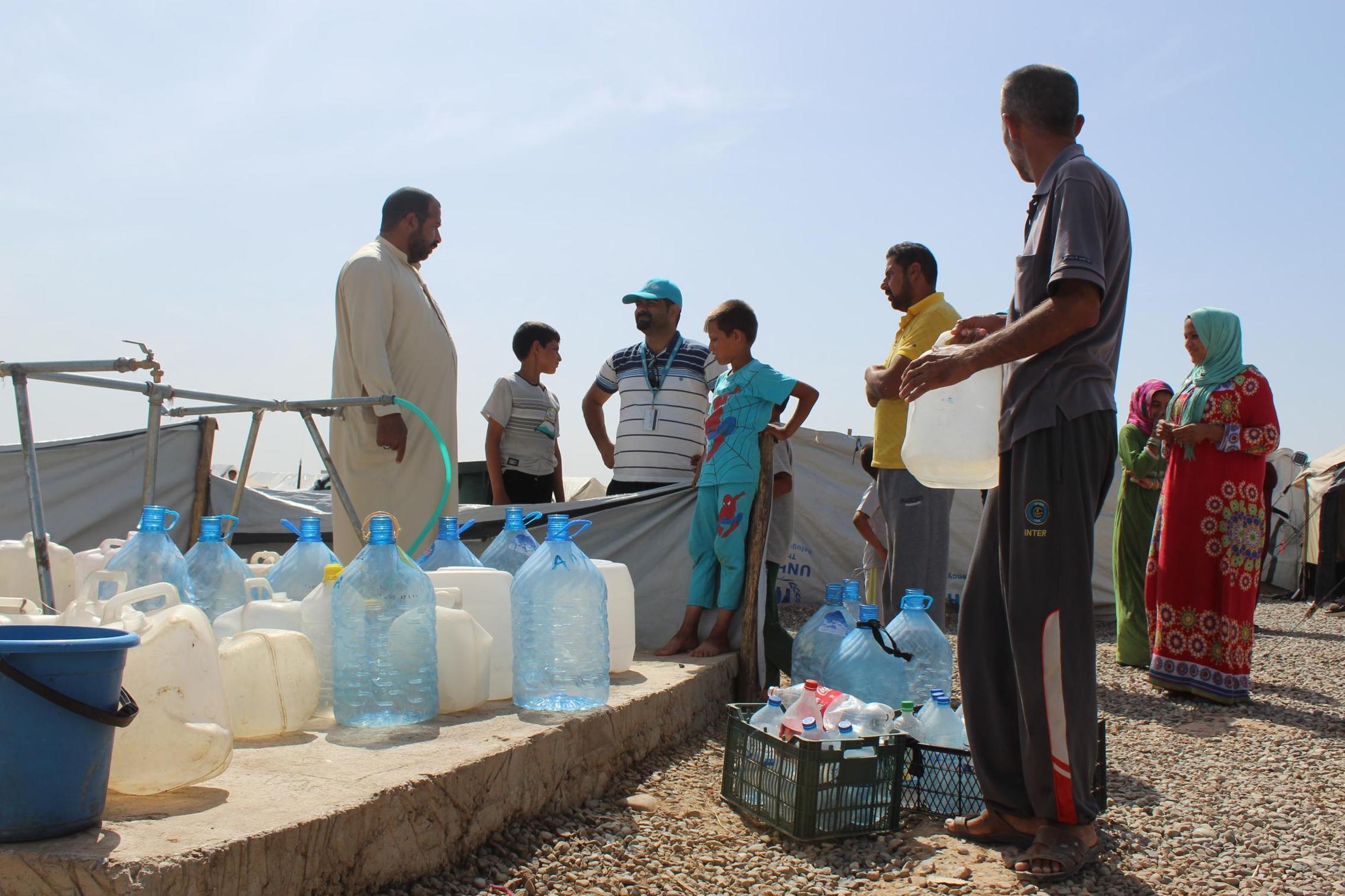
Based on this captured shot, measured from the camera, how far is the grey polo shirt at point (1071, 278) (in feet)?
7.98

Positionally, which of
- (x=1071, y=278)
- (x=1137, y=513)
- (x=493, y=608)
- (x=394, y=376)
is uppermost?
(x=1071, y=278)

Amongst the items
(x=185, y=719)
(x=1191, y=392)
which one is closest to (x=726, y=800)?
(x=185, y=719)

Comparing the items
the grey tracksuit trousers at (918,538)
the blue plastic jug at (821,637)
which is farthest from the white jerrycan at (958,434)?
the grey tracksuit trousers at (918,538)

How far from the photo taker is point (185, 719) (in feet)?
6.38

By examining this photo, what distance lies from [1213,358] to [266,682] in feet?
15.8

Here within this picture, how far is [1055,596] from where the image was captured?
241cm

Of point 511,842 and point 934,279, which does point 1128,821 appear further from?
point 934,279

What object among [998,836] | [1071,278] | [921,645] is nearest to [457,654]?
[998,836]

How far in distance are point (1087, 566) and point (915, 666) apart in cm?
141

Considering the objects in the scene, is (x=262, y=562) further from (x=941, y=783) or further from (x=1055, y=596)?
(x=1055, y=596)

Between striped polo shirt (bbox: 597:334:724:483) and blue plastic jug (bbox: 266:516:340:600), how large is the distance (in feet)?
7.34

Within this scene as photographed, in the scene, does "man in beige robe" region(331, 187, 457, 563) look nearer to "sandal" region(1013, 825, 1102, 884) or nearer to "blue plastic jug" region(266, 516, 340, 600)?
"blue plastic jug" region(266, 516, 340, 600)

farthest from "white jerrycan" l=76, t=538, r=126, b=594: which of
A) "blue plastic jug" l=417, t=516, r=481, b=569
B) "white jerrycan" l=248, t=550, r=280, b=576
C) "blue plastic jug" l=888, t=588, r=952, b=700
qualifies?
"blue plastic jug" l=888, t=588, r=952, b=700

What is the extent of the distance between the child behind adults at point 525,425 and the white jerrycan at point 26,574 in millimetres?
3129
